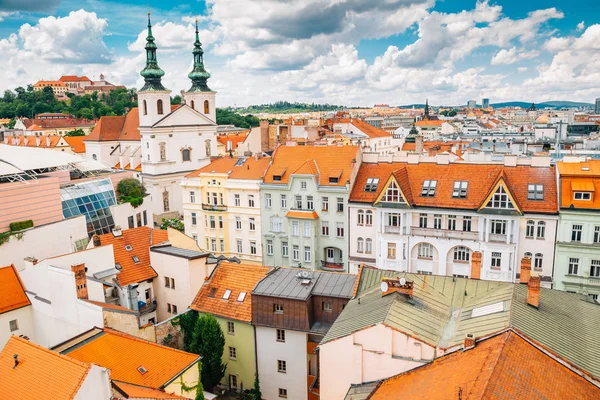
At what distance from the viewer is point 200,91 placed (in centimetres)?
8744

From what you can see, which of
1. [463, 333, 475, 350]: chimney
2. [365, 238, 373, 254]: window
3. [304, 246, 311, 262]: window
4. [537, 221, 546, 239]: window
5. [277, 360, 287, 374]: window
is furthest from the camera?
[304, 246, 311, 262]: window

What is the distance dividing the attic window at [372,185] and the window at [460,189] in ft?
22.9

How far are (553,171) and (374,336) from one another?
27.4 m

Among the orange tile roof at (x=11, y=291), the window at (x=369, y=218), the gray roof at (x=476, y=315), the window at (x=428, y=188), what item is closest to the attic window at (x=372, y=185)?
the window at (x=369, y=218)

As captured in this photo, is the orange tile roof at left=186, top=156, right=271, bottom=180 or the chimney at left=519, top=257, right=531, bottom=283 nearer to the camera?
the chimney at left=519, top=257, right=531, bottom=283

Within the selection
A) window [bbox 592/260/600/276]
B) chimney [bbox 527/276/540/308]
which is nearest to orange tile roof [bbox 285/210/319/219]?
window [bbox 592/260/600/276]

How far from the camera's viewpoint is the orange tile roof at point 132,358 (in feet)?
72.9

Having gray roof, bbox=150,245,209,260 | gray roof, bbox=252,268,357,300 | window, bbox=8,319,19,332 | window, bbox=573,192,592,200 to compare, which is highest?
window, bbox=573,192,592,200

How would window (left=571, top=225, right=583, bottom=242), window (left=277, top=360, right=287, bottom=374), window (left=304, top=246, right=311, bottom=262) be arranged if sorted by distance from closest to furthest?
window (left=277, top=360, right=287, bottom=374), window (left=571, top=225, right=583, bottom=242), window (left=304, top=246, right=311, bottom=262)

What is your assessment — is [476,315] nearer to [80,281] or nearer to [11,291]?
[80,281]

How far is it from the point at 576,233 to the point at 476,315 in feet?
68.0

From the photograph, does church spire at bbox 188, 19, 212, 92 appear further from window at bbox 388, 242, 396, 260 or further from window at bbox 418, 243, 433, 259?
window at bbox 418, 243, 433, 259

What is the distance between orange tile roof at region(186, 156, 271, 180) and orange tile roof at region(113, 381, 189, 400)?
31.5m

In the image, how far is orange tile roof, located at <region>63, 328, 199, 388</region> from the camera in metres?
22.2
